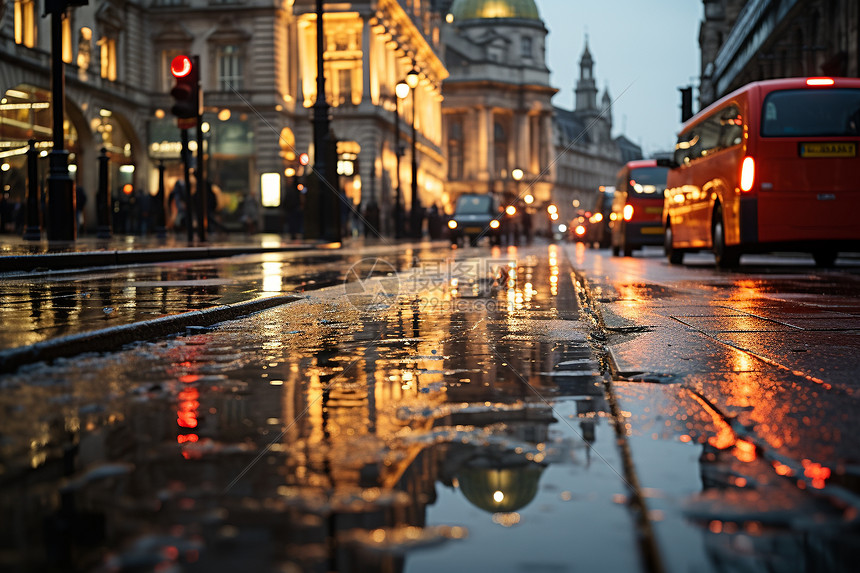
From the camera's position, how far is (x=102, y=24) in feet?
151

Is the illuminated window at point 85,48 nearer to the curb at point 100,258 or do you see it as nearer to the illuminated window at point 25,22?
the illuminated window at point 25,22

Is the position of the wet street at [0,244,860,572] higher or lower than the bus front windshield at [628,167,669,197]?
lower

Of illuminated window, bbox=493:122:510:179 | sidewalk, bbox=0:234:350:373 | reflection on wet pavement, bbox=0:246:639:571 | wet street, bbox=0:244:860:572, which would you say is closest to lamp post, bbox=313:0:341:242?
sidewalk, bbox=0:234:350:373

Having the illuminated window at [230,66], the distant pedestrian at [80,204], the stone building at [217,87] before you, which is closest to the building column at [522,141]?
the stone building at [217,87]

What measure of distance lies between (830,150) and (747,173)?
1.02 m

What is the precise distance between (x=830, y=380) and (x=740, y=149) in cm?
1060

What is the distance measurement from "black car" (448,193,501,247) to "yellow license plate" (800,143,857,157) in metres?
23.3

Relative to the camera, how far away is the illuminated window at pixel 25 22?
3569 cm

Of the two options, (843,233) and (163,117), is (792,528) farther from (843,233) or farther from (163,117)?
(163,117)

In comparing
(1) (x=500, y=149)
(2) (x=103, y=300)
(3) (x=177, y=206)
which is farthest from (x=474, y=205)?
(1) (x=500, y=149)

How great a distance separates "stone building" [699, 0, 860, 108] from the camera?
28.8 meters

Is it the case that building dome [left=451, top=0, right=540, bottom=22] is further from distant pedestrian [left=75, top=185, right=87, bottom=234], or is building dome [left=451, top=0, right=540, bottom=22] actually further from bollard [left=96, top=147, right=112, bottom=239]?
bollard [left=96, top=147, right=112, bottom=239]

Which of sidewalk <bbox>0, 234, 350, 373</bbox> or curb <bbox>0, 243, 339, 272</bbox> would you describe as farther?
curb <bbox>0, 243, 339, 272</bbox>

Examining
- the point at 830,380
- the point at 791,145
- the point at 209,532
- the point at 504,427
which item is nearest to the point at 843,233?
the point at 791,145
